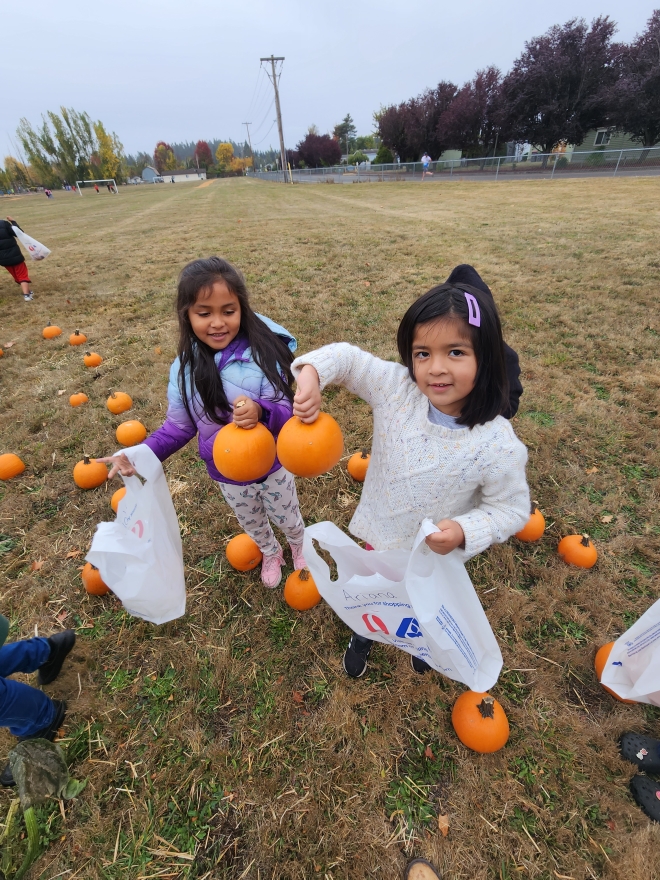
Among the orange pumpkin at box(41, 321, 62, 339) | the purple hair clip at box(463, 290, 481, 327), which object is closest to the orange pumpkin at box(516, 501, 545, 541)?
the purple hair clip at box(463, 290, 481, 327)

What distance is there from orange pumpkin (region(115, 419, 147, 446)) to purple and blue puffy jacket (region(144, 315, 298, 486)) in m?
2.05

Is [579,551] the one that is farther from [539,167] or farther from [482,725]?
[539,167]

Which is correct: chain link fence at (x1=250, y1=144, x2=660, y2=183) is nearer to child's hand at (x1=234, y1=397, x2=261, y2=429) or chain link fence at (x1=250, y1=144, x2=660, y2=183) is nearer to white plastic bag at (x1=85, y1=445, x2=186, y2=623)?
child's hand at (x1=234, y1=397, x2=261, y2=429)

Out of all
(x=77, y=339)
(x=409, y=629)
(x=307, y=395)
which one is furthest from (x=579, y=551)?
(x=77, y=339)

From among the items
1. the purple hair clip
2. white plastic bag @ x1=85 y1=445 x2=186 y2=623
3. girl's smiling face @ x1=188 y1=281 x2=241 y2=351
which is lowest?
white plastic bag @ x1=85 y1=445 x2=186 y2=623

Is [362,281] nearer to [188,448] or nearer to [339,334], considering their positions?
[339,334]

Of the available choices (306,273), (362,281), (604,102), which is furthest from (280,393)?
(604,102)

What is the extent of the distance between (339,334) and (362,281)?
2507mm

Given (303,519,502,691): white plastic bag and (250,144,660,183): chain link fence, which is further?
(250,144,660,183): chain link fence

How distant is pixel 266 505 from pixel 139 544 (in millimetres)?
737

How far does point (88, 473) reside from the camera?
3.49m

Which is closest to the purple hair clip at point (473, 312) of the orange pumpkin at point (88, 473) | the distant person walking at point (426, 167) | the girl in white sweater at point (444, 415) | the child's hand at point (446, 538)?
the girl in white sweater at point (444, 415)

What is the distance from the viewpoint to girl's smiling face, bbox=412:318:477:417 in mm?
1438

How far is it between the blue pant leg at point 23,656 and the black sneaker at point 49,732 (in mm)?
242
